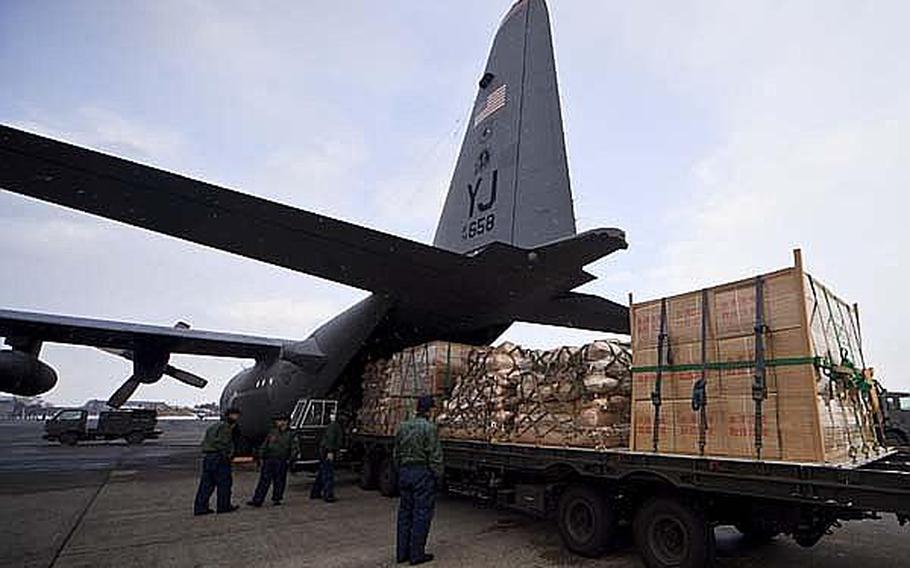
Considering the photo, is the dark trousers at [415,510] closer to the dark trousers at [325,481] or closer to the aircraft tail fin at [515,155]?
the aircraft tail fin at [515,155]

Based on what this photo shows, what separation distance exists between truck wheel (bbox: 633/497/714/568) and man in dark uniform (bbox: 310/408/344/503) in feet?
20.9

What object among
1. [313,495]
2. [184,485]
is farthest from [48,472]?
[313,495]

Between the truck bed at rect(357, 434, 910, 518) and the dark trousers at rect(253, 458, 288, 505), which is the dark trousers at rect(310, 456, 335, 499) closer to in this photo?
the dark trousers at rect(253, 458, 288, 505)

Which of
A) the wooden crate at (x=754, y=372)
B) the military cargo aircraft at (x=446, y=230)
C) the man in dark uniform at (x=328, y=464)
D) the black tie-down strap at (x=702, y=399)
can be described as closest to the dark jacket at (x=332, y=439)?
the man in dark uniform at (x=328, y=464)

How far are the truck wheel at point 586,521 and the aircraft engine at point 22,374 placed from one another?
1680 centimetres

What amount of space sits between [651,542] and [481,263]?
470 centimetres

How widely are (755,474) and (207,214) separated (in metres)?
7.28

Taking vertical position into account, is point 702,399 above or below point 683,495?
above

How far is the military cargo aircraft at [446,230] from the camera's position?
273 inches

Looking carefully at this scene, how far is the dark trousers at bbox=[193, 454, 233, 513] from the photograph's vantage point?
29.8ft

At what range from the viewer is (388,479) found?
35.6 ft

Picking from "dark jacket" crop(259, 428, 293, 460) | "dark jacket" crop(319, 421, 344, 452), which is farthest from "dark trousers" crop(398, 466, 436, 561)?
"dark jacket" crop(319, 421, 344, 452)

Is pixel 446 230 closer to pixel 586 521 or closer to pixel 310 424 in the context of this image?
pixel 310 424

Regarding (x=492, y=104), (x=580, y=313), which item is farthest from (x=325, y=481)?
(x=492, y=104)
